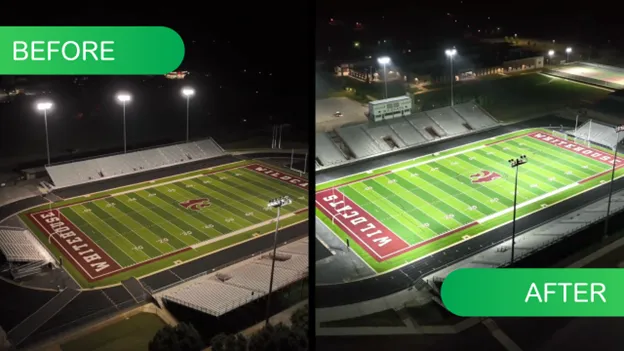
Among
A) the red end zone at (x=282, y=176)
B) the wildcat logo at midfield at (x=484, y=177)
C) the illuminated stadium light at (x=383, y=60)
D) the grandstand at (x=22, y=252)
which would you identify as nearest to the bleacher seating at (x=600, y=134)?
the wildcat logo at midfield at (x=484, y=177)

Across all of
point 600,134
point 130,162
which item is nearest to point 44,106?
point 130,162

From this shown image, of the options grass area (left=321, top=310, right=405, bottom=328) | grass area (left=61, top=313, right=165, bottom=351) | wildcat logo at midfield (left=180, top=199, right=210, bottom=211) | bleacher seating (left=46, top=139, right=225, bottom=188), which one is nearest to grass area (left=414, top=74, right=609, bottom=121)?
bleacher seating (left=46, top=139, right=225, bottom=188)

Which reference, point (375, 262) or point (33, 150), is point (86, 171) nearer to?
point (33, 150)

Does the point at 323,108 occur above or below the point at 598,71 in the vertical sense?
below

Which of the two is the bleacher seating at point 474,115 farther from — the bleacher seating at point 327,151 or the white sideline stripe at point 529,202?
the bleacher seating at point 327,151

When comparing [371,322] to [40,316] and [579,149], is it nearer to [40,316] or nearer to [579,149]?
[40,316]

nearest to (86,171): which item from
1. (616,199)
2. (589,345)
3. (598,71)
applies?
(589,345)

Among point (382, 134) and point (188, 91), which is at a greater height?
point (188, 91)
